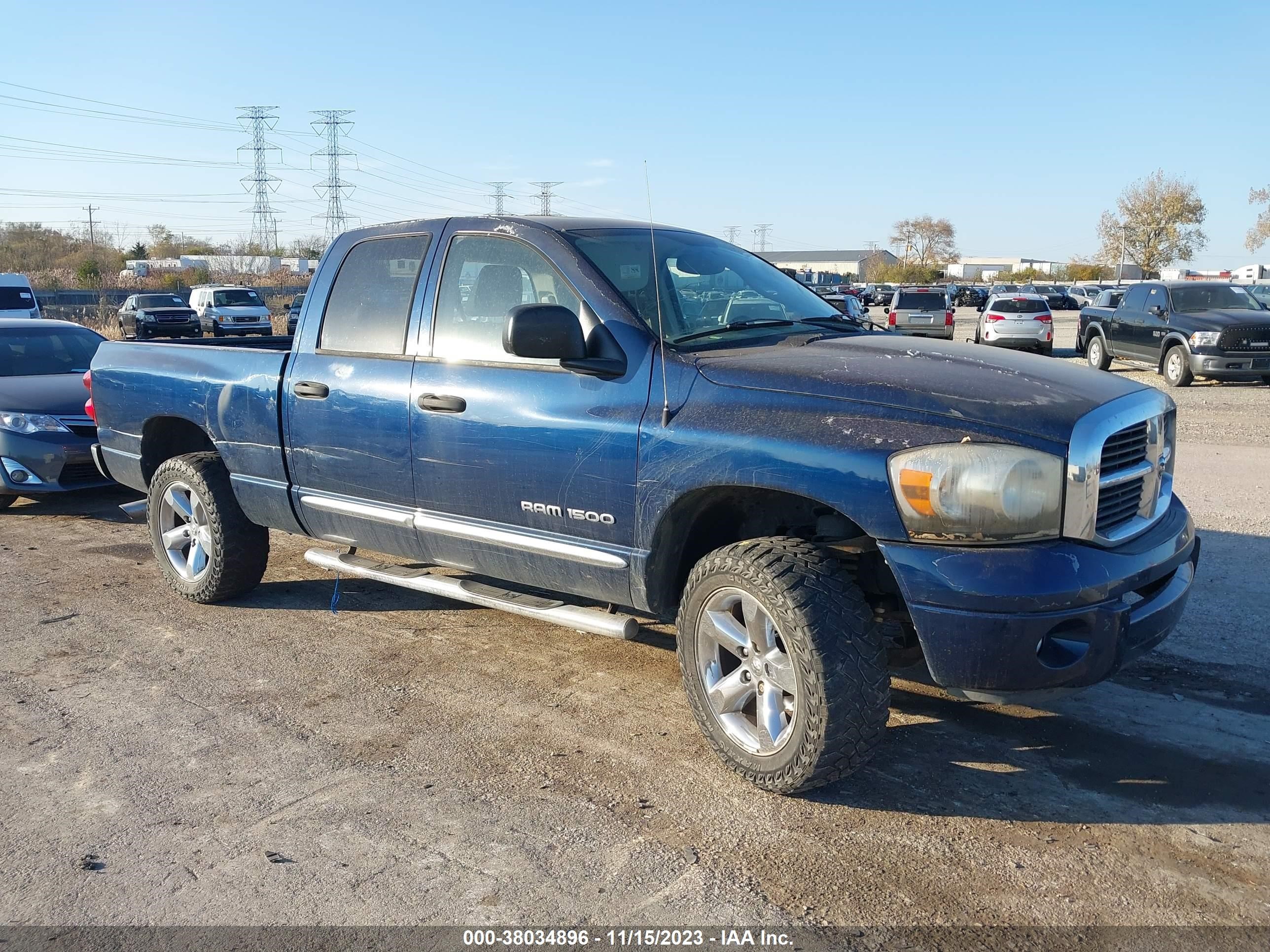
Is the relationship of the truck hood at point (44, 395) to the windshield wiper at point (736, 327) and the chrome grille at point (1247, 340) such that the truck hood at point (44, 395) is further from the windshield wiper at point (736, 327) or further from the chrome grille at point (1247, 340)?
the chrome grille at point (1247, 340)

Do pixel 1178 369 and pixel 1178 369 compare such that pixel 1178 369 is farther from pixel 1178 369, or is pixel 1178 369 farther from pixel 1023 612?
pixel 1023 612

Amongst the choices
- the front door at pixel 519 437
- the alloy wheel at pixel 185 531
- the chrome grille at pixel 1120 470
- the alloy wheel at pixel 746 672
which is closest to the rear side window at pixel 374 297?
the front door at pixel 519 437

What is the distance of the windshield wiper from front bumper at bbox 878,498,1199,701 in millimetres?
1225

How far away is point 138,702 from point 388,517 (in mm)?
1293

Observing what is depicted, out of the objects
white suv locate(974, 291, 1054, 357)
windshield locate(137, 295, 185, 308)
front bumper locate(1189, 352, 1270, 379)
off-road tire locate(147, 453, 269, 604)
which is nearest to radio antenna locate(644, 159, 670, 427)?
off-road tire locate(147, 453, 269, 604)

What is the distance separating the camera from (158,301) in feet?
119

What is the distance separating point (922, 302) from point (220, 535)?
26852mm

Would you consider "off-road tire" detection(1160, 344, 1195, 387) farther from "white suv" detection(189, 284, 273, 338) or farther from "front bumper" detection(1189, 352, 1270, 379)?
"white suv" detection(189, 284, 273, 338)

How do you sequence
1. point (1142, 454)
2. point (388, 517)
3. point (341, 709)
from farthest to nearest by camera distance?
1. point (388, 517)
2. point (341, 709)
3. point (1142, 454)

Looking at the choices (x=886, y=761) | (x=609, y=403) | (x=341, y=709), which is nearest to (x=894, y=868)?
(x=886, y=761)

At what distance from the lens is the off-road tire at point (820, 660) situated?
3.39 meters

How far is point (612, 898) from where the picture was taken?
303 centimetres

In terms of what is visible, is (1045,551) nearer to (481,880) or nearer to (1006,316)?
(481,880)

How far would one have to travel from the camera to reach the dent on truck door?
4777 millimetres
